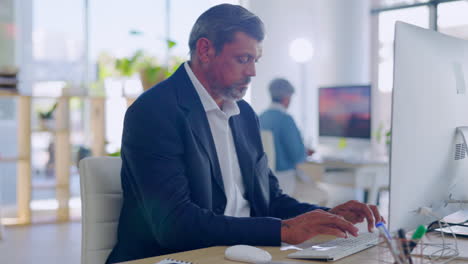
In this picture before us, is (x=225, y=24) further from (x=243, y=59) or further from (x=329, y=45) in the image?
(x=329, y=45)

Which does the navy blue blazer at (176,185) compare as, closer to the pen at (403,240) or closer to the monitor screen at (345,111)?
the pen at (403,240)

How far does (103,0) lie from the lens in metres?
6.92

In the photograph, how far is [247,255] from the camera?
1.13 m

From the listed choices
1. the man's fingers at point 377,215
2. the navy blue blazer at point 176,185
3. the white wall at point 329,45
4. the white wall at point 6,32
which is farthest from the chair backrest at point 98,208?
the white wall at point 329,45

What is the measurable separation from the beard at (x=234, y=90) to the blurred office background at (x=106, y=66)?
376 centimetres

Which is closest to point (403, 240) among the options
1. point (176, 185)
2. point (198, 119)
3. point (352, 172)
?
point (176, 185)

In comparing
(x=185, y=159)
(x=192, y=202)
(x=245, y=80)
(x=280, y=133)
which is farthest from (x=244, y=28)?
(x=280, y=133)

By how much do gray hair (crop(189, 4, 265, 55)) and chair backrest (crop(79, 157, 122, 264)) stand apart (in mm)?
467

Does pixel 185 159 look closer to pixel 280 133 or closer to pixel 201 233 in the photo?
pixel 201 233

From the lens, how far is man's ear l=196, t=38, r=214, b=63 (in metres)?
1.62

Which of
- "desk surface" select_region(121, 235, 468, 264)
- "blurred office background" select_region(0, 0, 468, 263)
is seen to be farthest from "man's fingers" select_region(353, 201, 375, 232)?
"blurred office background" select_region(0, 0, 468, 263)

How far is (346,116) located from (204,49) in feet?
10.8

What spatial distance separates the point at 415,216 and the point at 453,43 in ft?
1.46

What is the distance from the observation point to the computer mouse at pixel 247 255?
3.66 ft
